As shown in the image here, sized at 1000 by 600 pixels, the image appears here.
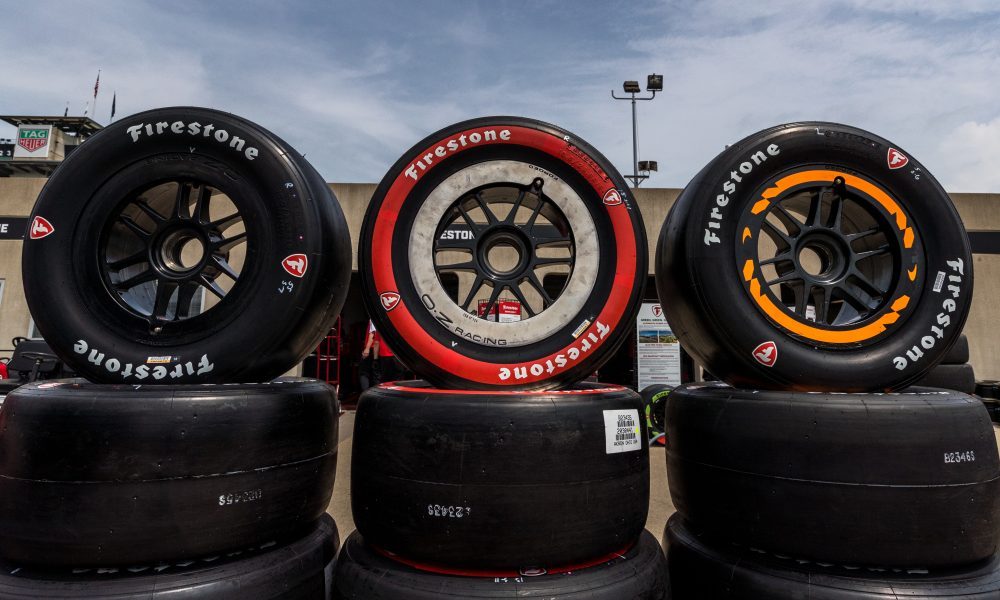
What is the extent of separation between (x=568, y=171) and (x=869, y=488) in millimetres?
1485

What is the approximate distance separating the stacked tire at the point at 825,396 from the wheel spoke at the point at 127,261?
211 centimetres

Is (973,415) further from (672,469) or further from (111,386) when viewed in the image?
(111,386)

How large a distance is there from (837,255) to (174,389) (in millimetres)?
2541

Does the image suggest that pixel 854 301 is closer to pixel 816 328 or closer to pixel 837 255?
pixel 837 255

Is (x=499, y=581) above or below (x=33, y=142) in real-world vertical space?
below

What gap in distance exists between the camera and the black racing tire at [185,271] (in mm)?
1872

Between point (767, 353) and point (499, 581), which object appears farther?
point (767, 353)

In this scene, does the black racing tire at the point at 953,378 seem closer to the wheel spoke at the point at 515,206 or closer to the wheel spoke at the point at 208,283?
the wheel spoke at the point at 515,206

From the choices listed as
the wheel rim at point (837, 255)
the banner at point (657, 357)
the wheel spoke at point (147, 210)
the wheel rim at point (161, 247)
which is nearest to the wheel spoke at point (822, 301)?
the wheel rim at point (837, 255)

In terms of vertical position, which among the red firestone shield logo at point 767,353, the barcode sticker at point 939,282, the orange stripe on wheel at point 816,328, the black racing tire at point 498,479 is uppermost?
the barcode sticker at point 939,282

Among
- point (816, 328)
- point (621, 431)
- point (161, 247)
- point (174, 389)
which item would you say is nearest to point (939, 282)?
point (816, 328)

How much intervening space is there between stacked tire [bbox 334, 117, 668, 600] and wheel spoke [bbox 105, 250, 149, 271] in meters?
0.87

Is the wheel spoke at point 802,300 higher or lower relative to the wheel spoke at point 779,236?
lower

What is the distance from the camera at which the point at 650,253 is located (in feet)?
35.6
